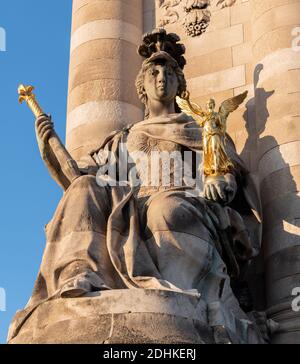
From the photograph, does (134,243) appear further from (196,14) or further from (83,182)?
(196,14)

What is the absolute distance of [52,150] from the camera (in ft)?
33.4

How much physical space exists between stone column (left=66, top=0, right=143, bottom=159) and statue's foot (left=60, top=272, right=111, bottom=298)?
15.0 ft

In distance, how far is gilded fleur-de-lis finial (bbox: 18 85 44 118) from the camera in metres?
10.5

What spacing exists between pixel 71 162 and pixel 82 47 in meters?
4.03

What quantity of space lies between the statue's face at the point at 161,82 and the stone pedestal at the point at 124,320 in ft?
11.9

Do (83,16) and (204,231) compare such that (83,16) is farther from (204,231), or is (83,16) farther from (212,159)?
(204,231)

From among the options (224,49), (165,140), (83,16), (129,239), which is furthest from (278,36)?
(129,239)

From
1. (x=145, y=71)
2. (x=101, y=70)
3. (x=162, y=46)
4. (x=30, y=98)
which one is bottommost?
(x=30, y=98)

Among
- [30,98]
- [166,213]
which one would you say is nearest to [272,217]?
[166,213]

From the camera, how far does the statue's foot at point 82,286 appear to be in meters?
8.06

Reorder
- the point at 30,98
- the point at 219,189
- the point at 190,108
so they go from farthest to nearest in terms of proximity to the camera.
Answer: the point at 190,108, the point at 30,98, the point at 219,189

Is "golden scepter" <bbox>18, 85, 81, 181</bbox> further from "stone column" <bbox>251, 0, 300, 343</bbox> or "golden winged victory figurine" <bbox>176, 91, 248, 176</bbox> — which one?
"stone column" <bbox>251, 0, 300, 343</bbox>

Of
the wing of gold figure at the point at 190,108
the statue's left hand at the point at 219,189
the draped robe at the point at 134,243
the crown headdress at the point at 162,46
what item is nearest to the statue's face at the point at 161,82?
the wing of gold figure at the point at 190,108

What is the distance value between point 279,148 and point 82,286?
13.1 feet
